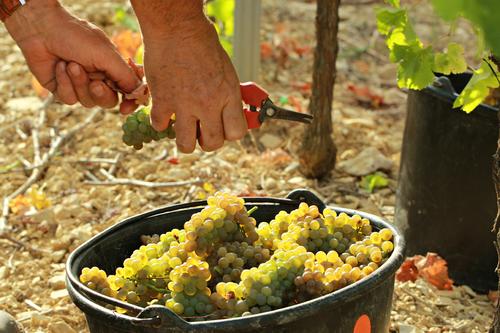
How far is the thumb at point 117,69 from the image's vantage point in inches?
85.5

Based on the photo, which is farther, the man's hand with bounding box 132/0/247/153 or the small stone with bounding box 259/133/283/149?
the small stone with bounding box 259/133/283/149

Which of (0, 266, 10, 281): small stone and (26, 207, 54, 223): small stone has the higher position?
(26, 207, 54, 223): small stone

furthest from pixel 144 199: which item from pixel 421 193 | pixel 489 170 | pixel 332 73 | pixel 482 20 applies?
pixel 482 20

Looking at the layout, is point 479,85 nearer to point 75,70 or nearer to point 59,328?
point 75,70

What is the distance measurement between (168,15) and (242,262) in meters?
0.55

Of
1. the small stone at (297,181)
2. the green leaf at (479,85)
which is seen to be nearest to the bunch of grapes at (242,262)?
the green leaf at (479,85)

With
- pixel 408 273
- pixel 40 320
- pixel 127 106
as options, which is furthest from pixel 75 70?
pixel 408 273

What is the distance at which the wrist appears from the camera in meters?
2.22

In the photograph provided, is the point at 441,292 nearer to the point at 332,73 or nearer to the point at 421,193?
the point at 421,193

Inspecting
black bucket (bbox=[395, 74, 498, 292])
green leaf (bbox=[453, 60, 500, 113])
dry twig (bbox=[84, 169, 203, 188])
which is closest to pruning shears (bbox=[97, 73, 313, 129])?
green leaf (bbox=[453, 60, 500, 113])

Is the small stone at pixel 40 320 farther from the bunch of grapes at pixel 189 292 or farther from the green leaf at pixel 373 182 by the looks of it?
the green leaf at pixel 373 182

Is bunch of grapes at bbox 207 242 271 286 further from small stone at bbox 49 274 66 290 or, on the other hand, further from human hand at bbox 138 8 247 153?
small stone at bbox 49 274 66 290

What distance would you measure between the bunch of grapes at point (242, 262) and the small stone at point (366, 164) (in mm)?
1508

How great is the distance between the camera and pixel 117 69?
7.13 ft
